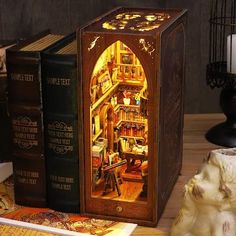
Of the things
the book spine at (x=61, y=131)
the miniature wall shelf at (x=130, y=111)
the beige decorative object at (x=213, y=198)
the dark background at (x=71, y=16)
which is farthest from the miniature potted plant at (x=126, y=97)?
the dark background at (x=71, y=16)

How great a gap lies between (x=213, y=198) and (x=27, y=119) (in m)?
0.34

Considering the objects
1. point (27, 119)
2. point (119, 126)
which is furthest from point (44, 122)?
point (119, 126)

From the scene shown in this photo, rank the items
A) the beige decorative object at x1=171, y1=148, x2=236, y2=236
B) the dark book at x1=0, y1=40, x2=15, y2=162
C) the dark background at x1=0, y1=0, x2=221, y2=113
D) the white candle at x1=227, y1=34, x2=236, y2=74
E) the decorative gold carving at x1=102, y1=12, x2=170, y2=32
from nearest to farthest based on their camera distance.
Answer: the beige decorative object at x1=171, y1=148, x2=236, y2=236 < the decorative gold carving at x1=102, y1=12, x2=170, y2=32 < the dark book at x1=0, y1=40, x2=15, y2=162 < the white candle at x1=227, y1=34, x2=236, y2=74 < the dark background at x1=0, y1=0, x2=221, y2=113

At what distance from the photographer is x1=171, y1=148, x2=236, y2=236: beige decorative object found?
94 cm

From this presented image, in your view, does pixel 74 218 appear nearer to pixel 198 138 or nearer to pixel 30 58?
pixel 30 58

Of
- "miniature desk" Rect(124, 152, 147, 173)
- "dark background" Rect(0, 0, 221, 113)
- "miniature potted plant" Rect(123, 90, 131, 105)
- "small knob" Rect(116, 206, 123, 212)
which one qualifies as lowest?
"small knob" Rect(116, 206, 123, 212)

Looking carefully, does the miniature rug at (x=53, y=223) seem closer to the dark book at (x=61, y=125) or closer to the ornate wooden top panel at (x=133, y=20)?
the dark book at (x=61, y=125)

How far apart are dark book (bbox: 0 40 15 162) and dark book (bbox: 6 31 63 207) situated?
0.33ft

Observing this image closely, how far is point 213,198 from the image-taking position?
947mm

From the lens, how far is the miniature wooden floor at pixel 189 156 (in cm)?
108

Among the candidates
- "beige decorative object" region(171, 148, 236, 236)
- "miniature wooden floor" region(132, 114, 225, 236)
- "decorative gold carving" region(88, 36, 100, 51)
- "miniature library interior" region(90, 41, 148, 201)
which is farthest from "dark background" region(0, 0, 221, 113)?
"beige decorative object" region(171, 148, 236, 236)

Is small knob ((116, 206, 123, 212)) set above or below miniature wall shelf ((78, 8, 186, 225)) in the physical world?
below

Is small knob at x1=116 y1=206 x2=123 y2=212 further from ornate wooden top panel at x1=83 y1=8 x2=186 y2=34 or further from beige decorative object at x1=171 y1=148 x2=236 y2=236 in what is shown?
ornate wooden top panel at x1=83 y1=8 x2=186 y2=34

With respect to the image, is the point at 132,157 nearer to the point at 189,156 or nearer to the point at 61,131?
the point at 61,131
